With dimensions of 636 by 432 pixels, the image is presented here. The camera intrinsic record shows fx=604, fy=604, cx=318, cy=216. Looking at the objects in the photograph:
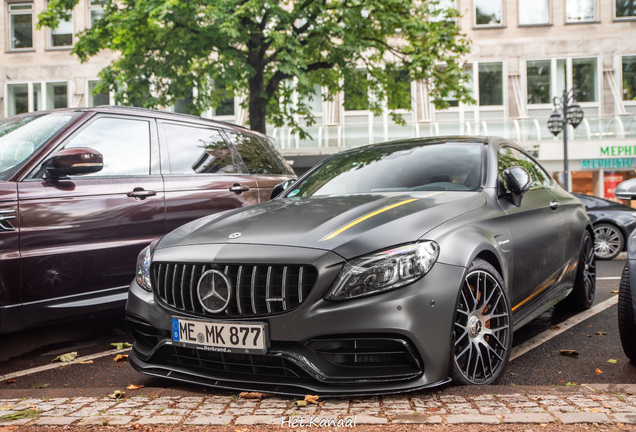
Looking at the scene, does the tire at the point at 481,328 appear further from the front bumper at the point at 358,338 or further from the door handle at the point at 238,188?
the door handle at the point at 238,188

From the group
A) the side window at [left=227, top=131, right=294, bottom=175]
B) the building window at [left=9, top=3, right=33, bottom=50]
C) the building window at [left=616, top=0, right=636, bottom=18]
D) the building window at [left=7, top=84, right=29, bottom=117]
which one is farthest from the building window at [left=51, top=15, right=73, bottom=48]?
the side window at [left=227, top=131, right=294, bottom=175]

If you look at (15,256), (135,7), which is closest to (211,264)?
(15,256)

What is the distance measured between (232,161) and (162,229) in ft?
4.17

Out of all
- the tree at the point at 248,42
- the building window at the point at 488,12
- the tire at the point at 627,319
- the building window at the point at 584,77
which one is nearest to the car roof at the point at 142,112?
the tire at the point at 627,319

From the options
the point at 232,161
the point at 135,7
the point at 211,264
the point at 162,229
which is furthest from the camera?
the point at 135,7

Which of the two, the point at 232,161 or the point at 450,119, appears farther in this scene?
the point at 450,119

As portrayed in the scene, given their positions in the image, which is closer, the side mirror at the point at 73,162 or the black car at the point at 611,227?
the side mirror at the point at 73,162

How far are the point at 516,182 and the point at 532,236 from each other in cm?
42

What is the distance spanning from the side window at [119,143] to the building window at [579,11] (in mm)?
25995

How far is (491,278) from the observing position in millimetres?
3350

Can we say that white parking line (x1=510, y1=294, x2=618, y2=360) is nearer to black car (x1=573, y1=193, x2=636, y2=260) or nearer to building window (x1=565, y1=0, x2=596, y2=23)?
black car (x1=573, y1=193, x2=636, y2=260)

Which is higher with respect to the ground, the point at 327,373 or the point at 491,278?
the point at 491,278

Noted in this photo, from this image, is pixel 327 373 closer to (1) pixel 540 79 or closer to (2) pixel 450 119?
(2) pixel 450 119

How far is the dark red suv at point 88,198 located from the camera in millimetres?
4035
